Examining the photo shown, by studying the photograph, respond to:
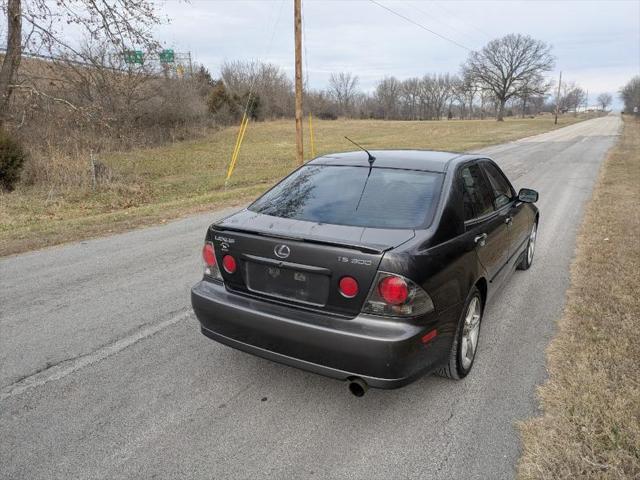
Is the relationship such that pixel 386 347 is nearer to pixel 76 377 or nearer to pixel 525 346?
pixel 525 346

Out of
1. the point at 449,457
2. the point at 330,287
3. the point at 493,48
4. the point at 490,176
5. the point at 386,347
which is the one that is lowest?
the point at 449,457

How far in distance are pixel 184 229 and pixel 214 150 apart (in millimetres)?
23117

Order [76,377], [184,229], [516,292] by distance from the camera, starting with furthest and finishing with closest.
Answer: [184,229] → [516,292] → [76,377]

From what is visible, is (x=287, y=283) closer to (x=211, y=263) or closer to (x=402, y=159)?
(x=211, y=263)

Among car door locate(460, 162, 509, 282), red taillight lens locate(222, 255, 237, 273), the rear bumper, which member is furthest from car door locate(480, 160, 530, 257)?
red taillight lens locate(222, 255, 237, 273)

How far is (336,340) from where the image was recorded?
2541mm

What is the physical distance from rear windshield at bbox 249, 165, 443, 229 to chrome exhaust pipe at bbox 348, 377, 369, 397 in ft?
3.10

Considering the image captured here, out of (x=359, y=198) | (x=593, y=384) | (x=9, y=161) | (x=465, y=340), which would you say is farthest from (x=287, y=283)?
(x=9, y=161)

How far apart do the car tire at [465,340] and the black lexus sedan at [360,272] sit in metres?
0.02

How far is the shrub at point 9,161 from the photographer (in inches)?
498

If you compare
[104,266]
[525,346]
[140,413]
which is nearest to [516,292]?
[525,346]

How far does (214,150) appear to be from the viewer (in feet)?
98.4

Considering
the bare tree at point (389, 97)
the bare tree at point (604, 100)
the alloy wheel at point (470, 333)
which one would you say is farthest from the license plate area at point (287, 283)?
the bare tree at point (604, 100)

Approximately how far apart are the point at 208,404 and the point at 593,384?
258 centimetres
